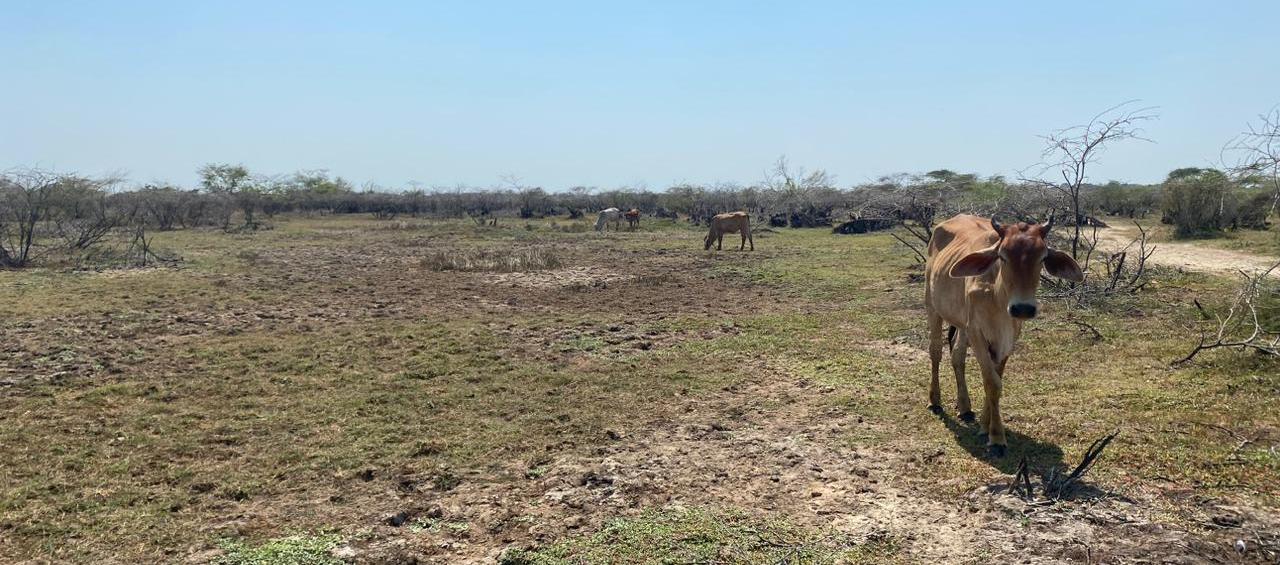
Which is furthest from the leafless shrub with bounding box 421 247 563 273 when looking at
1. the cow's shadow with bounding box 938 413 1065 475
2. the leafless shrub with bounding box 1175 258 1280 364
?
the leafless shrub with bounding box 1175 258 1280 364

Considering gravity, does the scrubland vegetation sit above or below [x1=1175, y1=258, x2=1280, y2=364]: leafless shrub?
below

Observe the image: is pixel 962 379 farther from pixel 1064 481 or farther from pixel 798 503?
pixel 798 503

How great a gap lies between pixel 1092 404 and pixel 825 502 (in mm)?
2791

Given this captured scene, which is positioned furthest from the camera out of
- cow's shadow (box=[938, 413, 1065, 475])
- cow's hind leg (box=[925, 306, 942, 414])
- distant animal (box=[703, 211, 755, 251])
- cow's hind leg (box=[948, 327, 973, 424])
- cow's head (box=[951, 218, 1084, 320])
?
distant animal (box=[703, 211, 755, 251])

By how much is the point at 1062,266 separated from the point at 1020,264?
58 cm

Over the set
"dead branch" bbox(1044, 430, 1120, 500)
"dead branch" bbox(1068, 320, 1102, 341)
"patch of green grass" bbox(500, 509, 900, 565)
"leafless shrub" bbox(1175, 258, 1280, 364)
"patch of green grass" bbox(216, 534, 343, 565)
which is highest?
"leafless shrub" bbox(1175, 258, 1280, 364)

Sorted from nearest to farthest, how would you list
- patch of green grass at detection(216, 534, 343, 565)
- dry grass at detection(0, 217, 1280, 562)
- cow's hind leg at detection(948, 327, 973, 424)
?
patch of green grass at detection(216, 534, 343, 565) → dry grass at detection(0, 217, 1280, 562) → cow's hind leg at detection(948, 327, 973, 424)

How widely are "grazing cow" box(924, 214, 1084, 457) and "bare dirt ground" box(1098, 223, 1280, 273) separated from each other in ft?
29.4

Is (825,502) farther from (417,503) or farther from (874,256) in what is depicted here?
(874,256)

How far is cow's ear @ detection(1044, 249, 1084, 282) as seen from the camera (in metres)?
4.76

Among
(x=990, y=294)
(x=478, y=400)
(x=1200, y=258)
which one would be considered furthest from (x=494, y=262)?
(x=1200, y=258)

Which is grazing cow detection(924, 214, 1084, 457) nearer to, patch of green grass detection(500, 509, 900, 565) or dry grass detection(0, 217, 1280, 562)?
dry grass detection(0, 217, 1280, 562)

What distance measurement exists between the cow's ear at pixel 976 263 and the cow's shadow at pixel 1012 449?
1.17 m

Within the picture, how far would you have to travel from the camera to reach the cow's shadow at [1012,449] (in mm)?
4628
